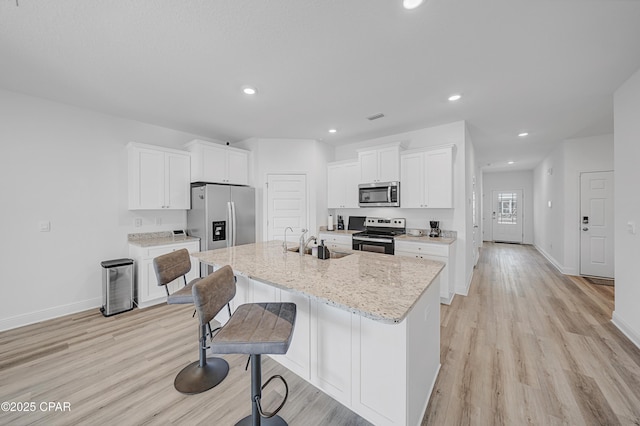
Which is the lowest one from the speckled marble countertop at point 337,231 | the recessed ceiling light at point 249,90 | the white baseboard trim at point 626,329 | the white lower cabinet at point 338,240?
the white baseboard trim at point 626,329

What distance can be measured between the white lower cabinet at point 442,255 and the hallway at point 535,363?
0.20m

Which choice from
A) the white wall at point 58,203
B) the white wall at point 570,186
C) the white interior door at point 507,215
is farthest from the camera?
the white interior door at point 507,215

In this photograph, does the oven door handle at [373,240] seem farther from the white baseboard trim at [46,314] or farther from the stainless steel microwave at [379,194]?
the white baseboard trim at [46,314]

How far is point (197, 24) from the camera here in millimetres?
1756

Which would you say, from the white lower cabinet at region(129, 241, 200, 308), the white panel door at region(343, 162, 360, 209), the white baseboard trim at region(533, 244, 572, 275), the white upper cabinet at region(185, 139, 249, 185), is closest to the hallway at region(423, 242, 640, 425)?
the white baseboard trim at region(533, 244, 572, 275)

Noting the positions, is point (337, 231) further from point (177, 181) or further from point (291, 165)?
point (177, 181)

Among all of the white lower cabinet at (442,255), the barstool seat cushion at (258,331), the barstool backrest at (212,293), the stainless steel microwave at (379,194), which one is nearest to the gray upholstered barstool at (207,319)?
the barstool backrest at (212,293)

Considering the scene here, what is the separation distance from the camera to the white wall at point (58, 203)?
280 cm

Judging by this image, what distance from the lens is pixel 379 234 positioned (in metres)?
4.16

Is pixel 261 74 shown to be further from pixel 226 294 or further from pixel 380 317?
pixel 380 317

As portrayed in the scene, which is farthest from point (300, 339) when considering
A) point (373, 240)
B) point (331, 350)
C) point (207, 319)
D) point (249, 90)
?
point (249, 90)

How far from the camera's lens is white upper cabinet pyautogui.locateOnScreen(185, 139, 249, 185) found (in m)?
3.94

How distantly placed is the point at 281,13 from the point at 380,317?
202cm

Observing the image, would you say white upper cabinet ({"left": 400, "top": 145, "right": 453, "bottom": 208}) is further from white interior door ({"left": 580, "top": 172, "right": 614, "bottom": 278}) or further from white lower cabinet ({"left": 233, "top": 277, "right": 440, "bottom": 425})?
white interior door ({"left": 580, "top": 172, "right": 614, "bottom": 278})
